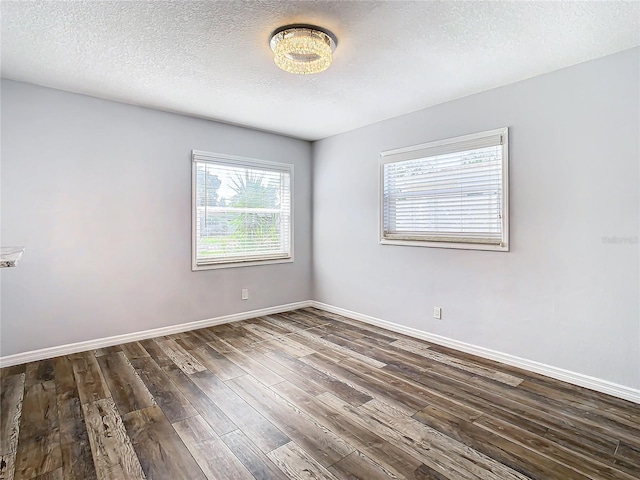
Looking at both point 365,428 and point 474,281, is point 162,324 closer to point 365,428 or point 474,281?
point 365,428

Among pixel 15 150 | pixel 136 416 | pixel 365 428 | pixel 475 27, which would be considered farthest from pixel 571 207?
pixel 15 150

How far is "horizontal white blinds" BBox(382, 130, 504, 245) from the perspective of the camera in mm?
3197

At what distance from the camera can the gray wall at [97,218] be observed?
10.1 ft

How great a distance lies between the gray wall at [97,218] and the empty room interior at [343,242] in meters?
0.02

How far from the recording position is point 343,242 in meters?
4.74

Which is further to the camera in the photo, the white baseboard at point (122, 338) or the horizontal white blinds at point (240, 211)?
the horizontal white blinds at point (240, 211)

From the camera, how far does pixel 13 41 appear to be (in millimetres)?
2381

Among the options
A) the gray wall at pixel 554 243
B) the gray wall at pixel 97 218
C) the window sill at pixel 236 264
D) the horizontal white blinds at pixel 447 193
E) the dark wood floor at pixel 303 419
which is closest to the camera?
the dark wood floor at pixel 303 419

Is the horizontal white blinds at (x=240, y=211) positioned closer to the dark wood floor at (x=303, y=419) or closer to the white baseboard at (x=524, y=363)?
the dark wood floor at (x=303, y=419)

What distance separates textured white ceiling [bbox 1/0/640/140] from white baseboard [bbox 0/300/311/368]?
243 cm

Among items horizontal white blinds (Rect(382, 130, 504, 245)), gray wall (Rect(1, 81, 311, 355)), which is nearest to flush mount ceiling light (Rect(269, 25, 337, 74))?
horizontal white blinds (Rect(382, 130, 504, 245))

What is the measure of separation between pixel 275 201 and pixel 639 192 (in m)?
3.78

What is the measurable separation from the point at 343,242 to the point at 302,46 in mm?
2846

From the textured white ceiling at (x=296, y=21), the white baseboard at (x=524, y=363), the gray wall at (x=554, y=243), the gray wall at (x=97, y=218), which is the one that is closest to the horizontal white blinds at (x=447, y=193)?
the gray wall at (x=554, y=243)
